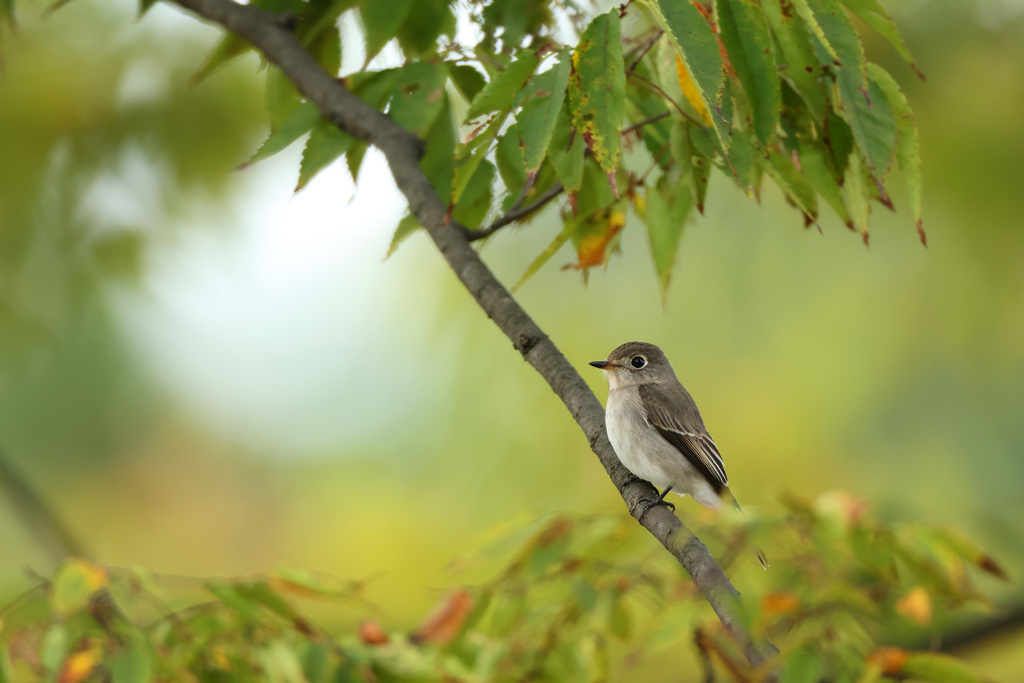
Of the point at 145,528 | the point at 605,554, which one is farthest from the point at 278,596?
the point at 145,528

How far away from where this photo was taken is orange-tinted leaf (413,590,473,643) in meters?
2.12

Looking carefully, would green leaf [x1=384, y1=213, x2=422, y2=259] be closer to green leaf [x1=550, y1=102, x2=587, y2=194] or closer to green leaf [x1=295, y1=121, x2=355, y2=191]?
green leaf [x1=295, y1=121, x2=355, y2=191]

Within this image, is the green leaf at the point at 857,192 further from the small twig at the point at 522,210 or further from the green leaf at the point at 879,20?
the small twig at the point at 522,210

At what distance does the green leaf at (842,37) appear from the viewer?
121 centimetres

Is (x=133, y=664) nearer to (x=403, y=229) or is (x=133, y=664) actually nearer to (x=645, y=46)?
(x=403, y=229)

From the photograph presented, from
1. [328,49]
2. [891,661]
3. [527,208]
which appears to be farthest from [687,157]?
[328,49]

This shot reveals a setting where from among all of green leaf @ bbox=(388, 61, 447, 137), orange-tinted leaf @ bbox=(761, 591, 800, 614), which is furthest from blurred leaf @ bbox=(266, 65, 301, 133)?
orange-tinted leaf @ bbox=(761, 591, 800, 614)

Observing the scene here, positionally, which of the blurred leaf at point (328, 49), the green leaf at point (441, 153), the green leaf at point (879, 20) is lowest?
the green leaf at point (879, 20)

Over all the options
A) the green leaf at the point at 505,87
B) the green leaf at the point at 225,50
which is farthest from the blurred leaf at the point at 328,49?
the green leaf at the point at 505,87

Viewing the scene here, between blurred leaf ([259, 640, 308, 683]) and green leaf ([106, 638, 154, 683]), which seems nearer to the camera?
green leaf ([106, 638, 154, 683])

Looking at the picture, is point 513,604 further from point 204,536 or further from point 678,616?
point 204,536

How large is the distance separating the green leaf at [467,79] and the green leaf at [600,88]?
2.62ft

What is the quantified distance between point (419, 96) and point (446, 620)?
4.32 ft

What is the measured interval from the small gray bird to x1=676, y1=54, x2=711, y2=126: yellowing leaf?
3.28 ft
